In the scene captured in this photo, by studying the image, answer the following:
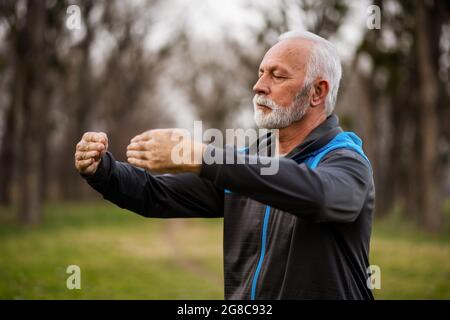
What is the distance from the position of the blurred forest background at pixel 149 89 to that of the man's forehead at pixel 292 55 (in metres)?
6.04

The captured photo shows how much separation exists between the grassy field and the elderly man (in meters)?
4.97

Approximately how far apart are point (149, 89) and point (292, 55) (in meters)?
40.0

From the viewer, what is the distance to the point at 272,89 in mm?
3203

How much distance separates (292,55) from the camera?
313cm

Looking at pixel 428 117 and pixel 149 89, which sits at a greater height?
pixel 149 89

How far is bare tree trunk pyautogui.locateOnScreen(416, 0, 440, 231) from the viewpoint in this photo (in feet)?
63.7

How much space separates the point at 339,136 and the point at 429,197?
59.5 feet

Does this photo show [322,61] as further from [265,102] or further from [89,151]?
[89,151]

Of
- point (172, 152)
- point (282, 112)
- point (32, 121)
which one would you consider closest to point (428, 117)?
point (32, 121)

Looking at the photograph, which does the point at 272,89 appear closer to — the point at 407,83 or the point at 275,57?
the point at 275,57

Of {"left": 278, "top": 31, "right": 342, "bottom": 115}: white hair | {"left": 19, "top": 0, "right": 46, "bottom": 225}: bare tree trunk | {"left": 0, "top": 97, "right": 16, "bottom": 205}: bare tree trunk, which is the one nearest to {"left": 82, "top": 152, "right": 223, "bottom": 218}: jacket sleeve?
{"left": 278, "top": 31, "right": 342, "bottom": 115}: white hair

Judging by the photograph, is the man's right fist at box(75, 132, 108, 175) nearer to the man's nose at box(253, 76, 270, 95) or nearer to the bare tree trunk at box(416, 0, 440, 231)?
the man's nose at box(253, 76, 270, 95)

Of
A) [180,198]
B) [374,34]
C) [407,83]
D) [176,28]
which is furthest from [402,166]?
[180,198]

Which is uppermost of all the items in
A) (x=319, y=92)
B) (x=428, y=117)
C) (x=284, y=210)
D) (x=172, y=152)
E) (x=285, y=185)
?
(x=428, y=117)
